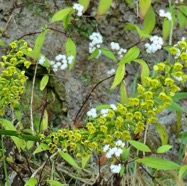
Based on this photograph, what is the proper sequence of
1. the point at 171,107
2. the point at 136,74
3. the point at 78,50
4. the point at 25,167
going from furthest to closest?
1. the point at 78,50
2. the point at 136,74
3. the point at 25,167
4. the point at 171,107

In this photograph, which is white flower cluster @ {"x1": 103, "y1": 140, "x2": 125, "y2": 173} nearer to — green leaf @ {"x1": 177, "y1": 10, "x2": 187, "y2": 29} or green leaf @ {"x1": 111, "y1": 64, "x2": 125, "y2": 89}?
green leaf @ {"x1": 111, "y1": 64, "x2": 125, "y2": 89}

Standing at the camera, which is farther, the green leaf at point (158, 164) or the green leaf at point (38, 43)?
the green leaf at point (38, 43)

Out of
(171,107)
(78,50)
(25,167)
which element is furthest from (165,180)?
(78,50)

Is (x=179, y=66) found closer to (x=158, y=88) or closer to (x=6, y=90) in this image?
(x=158, y=88)

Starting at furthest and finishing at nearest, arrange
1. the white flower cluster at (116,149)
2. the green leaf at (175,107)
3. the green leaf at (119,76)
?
the green leaf at (175,107) → the green leaf at (119,76) → the white flower cluster at (116,149)

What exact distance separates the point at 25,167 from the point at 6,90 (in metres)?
0.66

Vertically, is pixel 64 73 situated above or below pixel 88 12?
below

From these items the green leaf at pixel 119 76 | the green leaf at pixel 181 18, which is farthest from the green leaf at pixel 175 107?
the green leaf at pixel 181 18

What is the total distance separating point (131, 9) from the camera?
222 centimetres

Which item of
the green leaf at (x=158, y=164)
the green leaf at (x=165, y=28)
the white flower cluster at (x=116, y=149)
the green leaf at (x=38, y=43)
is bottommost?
the green leaf at (x=158, y=164)

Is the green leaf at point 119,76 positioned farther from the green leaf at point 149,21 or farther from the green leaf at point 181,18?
the green leaf at point 181,18

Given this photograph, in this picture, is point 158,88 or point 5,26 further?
point 5,26

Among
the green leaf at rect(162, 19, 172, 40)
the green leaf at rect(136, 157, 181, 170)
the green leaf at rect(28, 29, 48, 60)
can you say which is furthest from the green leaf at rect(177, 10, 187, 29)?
the green leaf at rect(136, 157, 181, 170)

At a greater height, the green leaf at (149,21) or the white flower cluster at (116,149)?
the green leaf at (149,21)
